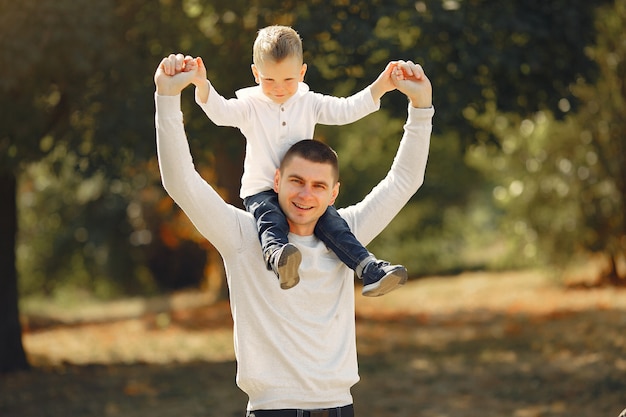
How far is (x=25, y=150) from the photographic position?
11.2 meters

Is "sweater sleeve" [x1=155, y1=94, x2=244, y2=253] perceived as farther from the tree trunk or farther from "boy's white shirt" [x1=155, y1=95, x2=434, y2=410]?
the tree trunk

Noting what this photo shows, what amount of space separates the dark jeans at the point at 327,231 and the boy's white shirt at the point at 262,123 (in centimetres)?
13

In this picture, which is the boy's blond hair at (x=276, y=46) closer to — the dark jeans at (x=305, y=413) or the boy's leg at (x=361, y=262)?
the boy's leg at (x=361, y=262)

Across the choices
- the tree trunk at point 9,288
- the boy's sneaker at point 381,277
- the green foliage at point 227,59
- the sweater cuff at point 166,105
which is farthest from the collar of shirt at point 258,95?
the tree trunk at point 9,288

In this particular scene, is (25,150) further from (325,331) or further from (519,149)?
(519,149)

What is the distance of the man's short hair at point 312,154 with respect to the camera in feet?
10.3

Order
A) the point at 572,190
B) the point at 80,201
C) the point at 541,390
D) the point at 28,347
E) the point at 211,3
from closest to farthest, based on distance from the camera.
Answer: the point at 541,390
the point at 211,3
the point at 28,347
the point at 572,190
the point at 80,201

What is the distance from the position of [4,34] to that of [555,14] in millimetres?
5570

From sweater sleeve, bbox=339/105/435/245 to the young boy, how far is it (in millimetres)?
124

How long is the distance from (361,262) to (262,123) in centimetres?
54

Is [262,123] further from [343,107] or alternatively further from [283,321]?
[283,321]

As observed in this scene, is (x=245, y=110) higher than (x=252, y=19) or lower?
lower

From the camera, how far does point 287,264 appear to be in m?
2.91

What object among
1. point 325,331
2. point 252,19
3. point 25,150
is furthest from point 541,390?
point 325,331
